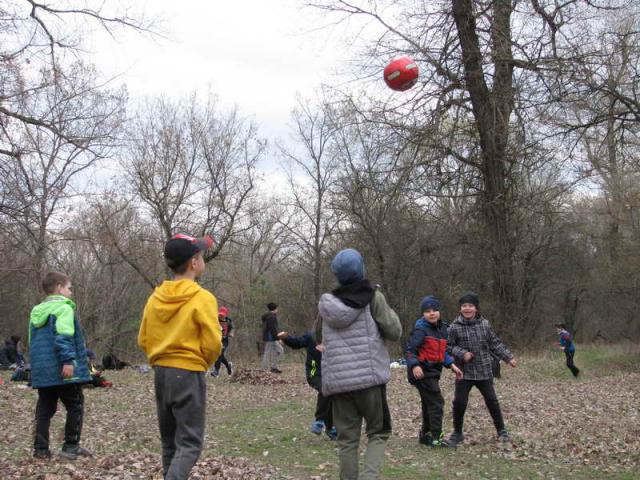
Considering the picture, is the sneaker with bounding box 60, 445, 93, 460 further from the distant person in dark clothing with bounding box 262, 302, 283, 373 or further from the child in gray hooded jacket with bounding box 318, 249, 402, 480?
the distant person in dark clothing with bounding box 262, 302, 283, 373

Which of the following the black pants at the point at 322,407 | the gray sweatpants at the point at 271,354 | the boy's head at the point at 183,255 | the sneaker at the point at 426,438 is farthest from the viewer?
the gray sweatpants at the point at 271,354

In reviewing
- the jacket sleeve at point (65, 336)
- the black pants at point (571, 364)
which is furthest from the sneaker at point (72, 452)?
the black pants at point (571, 364)

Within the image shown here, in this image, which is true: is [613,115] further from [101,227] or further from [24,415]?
[101,227]

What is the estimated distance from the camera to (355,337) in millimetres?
4871

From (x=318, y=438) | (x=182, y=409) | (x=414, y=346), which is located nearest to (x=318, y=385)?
(x=318, y=438)

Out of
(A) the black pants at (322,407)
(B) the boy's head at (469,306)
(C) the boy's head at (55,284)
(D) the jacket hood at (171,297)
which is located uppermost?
(C) the boy's head at (55,284)

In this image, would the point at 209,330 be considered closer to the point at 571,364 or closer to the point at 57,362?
the point at 57,362

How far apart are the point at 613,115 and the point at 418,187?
27.0ft

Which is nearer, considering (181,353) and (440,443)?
(181,353)

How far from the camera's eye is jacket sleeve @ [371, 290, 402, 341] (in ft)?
16.1

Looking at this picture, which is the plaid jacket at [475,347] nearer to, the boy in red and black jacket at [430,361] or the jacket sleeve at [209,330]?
the boy in red and black jacket at [430,361]

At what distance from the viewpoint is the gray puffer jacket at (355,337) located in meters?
4.80

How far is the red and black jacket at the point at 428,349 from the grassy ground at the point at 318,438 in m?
0.90

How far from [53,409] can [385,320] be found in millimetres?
3684
